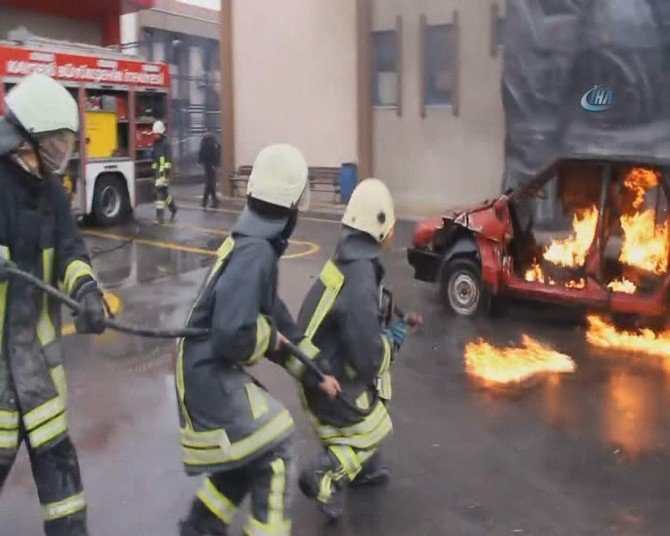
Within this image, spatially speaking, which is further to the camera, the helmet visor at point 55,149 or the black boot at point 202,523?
Answer: the black boot at point 202,523

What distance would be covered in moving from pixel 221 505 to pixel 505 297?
544 cm

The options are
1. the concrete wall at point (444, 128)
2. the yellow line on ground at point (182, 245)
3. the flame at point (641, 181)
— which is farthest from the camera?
the concrete wall at point (444, 128)

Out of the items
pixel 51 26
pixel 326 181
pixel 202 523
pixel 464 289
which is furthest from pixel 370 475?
pixel 51 26

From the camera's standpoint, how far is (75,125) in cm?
360

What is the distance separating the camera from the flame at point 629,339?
7.78 metres

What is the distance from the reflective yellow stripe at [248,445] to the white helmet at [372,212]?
3.68 ft

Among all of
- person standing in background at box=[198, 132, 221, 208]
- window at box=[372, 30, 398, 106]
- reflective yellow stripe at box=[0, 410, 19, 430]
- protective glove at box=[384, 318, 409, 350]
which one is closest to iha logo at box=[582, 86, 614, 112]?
window at box=[372, 30, 398, 106]

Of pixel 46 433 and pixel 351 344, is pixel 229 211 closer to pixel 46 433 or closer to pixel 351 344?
pixel 351 344

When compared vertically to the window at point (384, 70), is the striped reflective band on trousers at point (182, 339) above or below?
below

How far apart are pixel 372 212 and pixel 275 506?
1487 millimetres

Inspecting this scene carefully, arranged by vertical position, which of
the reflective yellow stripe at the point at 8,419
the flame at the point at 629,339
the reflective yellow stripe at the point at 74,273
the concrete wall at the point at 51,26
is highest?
the concrete wall at the point at 51,26

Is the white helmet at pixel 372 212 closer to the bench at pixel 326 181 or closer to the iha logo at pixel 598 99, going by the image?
the iha logo at pixel 598 99

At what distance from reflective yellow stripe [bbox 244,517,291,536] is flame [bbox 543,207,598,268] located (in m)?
5.55

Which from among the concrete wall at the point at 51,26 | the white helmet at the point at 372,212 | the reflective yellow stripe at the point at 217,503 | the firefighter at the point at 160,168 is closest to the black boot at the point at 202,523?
the reflective yellow stripe at the point at 217,503
